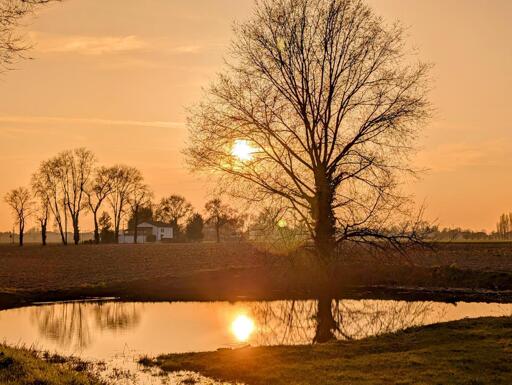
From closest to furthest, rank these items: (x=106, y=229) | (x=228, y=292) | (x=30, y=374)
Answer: (x=30, y=374)
(x=228, y=292)
(x=106, y=229)

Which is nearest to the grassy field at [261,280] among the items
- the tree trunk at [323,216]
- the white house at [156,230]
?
the tree trunk at [323,216]

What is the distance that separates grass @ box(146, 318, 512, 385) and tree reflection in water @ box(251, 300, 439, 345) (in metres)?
3.45

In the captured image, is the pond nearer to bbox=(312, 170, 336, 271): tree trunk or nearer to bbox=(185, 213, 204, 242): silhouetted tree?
bbox=(312, 170, 336, 271): tree trunk

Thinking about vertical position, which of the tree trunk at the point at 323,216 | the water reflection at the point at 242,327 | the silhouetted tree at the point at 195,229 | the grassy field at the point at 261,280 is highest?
the silhouetted tree at the point at 195,229

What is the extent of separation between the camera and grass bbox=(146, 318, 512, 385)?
1359 cm

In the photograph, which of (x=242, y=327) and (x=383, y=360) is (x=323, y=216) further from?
(x=383, y=360)

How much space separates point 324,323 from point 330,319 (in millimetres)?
996

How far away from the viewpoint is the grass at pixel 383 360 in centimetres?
1359

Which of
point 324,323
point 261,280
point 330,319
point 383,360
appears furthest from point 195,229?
point 383,360

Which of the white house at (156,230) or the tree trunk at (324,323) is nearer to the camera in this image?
the tree trunk at (324,323)

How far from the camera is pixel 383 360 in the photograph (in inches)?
607

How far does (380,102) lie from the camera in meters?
30.1

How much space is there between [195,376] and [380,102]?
19469mm

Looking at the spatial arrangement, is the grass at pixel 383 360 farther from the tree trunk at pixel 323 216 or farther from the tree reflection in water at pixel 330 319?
the tree trunk at pixel 323 216
